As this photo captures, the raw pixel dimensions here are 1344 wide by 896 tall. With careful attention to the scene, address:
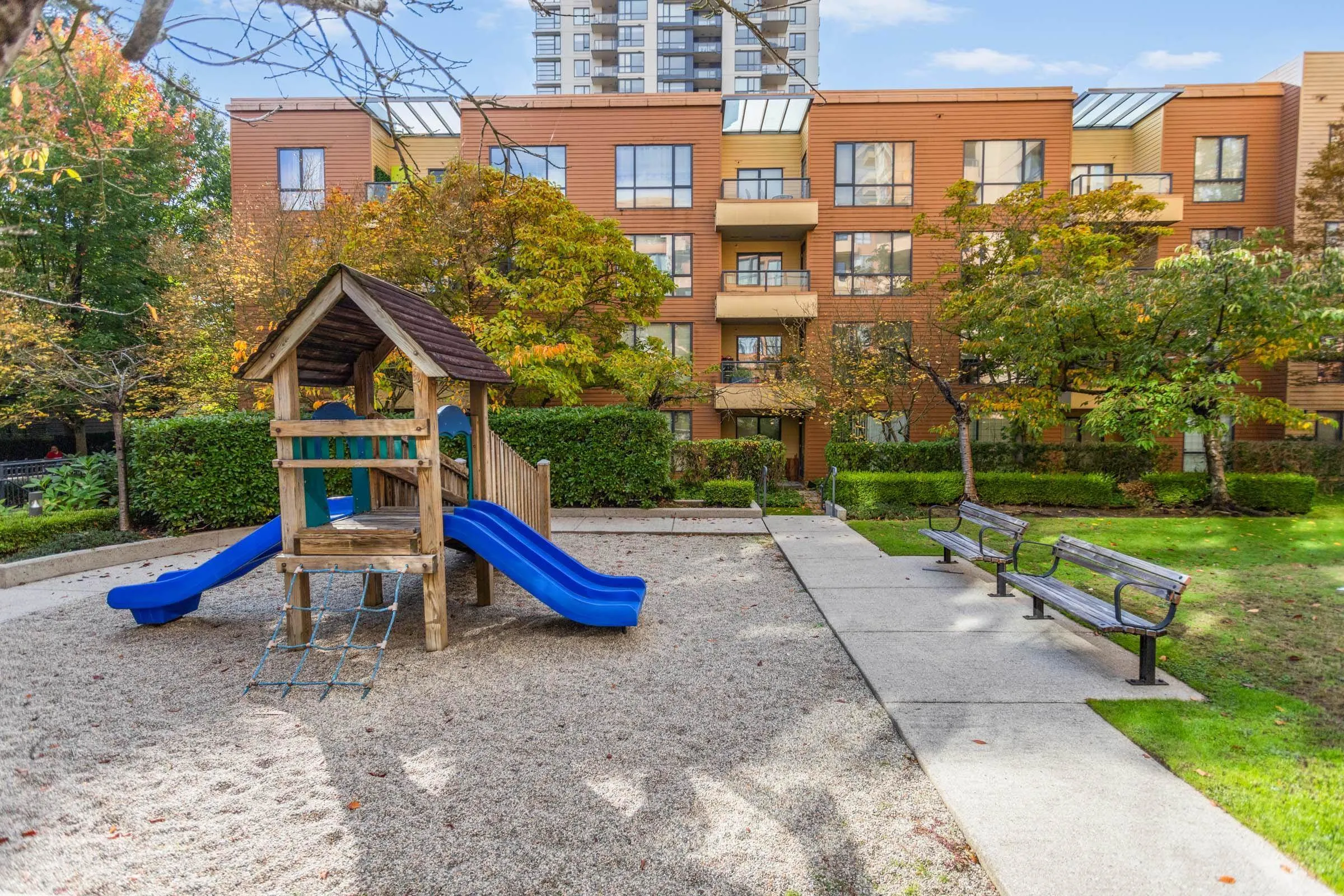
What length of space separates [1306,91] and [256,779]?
34.5 meters

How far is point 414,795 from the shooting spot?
12.5 feet

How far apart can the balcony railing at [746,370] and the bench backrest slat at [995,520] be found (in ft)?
42.8

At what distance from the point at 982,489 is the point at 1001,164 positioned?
45.5 ft

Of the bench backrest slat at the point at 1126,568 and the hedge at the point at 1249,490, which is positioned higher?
the bench backrest slat at the point at 1126,568

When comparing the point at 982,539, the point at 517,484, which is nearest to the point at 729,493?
the point at 982,539

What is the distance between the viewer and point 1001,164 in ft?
76.6

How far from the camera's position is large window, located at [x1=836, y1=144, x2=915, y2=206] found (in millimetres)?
23547

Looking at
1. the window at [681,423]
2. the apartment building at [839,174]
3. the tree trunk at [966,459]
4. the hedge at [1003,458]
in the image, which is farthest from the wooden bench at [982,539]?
the window at [681,423]

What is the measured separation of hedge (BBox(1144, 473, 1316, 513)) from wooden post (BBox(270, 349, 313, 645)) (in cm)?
1830

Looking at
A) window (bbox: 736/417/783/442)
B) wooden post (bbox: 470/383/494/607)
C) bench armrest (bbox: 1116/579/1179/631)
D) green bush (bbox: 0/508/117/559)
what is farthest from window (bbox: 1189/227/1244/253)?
green bush (bbox: 0/508/117/559)

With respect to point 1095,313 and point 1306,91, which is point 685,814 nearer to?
point 1095,313

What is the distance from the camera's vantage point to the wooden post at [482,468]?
768 cm

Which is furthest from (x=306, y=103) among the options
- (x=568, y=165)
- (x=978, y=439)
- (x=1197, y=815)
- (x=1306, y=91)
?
(x=1306, y=91)

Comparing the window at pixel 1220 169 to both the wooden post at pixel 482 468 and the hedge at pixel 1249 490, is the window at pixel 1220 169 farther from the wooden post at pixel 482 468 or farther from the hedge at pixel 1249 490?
the wooden post at pixel 482 468
